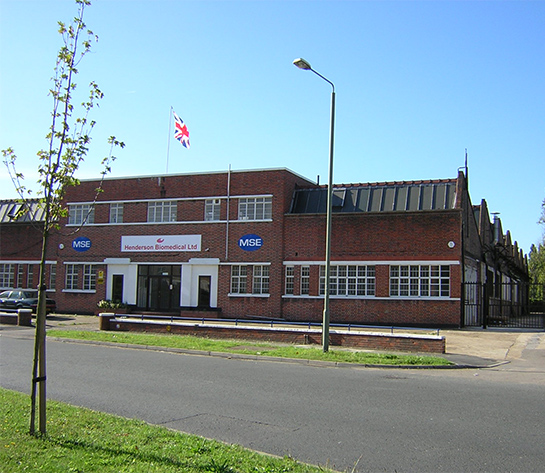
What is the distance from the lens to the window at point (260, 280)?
3120 cm

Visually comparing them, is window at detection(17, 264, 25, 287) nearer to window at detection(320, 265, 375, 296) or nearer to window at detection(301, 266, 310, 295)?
window at detection(301, 266, 310, 295)

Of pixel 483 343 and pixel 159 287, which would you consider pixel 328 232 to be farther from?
Result: pixel 159 287

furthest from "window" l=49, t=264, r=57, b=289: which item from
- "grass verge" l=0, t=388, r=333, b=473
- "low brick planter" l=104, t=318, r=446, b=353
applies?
"grass verge" l=0, t=388, r=333, b=473

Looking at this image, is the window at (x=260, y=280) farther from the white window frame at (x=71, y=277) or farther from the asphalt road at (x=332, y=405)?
the asphalt road at (x=332, y=405)

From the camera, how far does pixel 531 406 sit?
992 centimetres

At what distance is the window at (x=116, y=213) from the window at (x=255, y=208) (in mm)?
7908

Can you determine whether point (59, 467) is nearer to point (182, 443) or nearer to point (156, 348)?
point (182, 443)

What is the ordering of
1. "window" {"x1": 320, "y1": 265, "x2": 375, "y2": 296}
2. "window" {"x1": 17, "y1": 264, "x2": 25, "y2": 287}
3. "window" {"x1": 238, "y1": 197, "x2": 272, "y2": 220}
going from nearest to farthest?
"window" {"x1": 320, "y1": 265, "x2": 375, "y2": 296} < "window" {"x1": 238, "y1": 197, "x2": 272, "y2": 220} < "window" {"x1": 17, "y1": 264, "x2": 25, "y2": 287}

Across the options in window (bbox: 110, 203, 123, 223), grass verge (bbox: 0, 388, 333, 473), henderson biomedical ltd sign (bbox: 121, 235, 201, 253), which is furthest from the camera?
window (bbox: 110, 203, 123, 223)

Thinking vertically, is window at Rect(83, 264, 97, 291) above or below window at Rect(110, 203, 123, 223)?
below

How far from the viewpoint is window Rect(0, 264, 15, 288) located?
128ft

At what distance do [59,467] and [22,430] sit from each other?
5.06 ft

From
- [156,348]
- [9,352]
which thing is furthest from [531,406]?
[9,352]

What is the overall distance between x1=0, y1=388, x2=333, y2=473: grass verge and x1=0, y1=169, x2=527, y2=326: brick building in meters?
21.9
